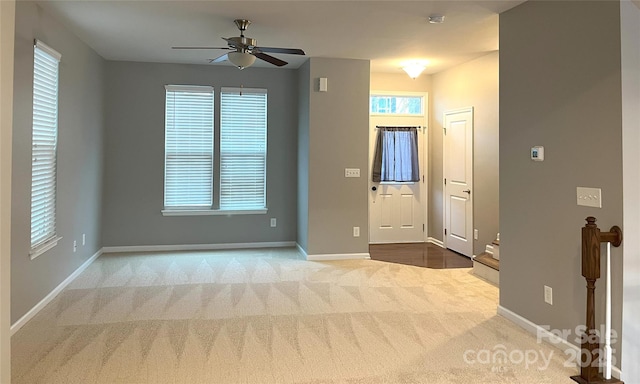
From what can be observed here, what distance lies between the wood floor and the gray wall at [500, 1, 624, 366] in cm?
193

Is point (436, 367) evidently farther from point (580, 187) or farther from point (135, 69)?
point (135, 69)

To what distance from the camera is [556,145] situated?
3.24 metres

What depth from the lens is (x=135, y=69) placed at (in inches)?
248

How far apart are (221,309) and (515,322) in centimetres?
251

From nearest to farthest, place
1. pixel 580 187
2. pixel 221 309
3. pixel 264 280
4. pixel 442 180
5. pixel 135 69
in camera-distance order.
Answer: pixel 580 187 → pixel 221 309 → pixel 264 280 → pixel 135 69 → pixel 442 180

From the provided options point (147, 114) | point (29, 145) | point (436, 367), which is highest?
point (147, 114)

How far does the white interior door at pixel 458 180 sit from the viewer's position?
6.14 metres

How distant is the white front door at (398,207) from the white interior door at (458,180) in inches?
21.5

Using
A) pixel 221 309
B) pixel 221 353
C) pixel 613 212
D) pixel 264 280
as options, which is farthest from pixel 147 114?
pixel 613 212

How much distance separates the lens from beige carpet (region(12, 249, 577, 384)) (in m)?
2.80

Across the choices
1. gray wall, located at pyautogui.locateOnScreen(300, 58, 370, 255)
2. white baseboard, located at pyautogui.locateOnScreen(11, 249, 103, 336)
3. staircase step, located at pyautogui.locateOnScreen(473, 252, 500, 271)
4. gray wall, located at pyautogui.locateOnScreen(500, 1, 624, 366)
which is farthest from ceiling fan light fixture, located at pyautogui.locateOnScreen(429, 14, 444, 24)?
white baseboard, located at pyautogui.locateOnScreen(11, 249, 103, 336)

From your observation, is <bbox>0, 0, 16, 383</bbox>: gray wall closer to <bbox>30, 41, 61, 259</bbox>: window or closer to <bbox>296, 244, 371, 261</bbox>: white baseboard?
<bbox>30, 41, 61, 259</bbox>: window

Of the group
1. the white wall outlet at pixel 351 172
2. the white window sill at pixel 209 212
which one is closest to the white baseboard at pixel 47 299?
the white window sill at pixel 209 212

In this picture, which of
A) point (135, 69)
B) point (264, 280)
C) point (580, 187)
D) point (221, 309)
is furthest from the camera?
point (135, 69)
